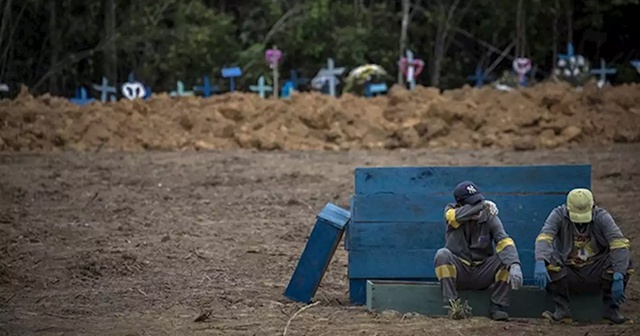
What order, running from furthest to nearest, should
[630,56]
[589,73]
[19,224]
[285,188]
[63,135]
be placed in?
[630,56] → [589,73] → [63,135] → [285,188] → [19,224]

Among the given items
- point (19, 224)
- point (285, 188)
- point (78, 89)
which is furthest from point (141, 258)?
point (78, 89)

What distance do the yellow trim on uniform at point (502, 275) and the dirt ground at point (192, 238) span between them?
0.34 m

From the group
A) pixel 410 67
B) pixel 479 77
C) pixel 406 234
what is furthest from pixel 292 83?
pixel 406 234

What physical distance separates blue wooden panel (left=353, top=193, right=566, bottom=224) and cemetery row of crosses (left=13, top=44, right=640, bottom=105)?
2145 centimetres

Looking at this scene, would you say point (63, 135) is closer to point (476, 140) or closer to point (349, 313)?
point (476, 140)

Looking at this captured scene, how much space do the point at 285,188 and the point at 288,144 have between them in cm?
562

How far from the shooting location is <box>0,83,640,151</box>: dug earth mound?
22734 millimetres

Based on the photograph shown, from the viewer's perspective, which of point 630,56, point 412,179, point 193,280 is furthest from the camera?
point 630,56

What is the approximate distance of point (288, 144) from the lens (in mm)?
22906

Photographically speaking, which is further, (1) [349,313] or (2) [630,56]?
(2) [630,56]

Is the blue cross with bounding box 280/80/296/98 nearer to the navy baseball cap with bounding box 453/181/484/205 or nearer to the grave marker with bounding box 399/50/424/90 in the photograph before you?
the grave marker with bounding box 399/50/424/90

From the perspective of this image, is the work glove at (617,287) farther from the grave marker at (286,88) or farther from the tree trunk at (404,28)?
the tree trunk at (404,28)

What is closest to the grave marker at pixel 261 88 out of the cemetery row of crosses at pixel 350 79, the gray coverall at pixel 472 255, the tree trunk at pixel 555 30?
the cemetery row of crosses at pixel 350 79

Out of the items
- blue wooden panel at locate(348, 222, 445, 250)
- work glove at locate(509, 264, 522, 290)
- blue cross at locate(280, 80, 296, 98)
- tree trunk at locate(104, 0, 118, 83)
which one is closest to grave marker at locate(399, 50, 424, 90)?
blue cross at locate(280, 80, 296, 98)
